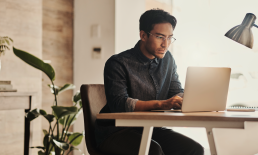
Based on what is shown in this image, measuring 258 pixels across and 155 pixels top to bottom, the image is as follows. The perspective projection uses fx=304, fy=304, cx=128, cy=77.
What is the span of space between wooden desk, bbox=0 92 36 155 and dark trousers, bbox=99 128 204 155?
2.72 ft

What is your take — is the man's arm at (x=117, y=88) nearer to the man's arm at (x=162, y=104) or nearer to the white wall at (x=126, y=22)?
→ the man's arm at (x=162, y=104)

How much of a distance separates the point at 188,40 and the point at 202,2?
412 mm

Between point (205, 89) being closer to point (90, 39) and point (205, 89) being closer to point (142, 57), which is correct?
point (142, 57)

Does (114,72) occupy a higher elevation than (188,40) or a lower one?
lower

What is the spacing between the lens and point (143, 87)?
1625mm

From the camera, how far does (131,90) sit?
162 cm

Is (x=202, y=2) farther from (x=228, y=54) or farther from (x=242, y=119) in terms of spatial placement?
(x=242, y=119)

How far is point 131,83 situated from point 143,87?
7 centimetres

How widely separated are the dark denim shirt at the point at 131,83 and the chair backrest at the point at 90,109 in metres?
0.06

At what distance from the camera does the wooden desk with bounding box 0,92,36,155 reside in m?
2.03

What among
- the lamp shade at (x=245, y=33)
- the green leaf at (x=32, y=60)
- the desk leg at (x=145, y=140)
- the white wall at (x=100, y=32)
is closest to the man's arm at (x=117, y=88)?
the desk leg at (x=145, y=140)

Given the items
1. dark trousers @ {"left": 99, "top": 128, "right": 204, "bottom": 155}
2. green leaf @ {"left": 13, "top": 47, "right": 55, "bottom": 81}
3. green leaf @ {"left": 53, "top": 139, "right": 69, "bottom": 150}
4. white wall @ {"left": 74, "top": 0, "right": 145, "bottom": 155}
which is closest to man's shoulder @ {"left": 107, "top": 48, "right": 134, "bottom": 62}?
dark trousers @ {"left": 99, "top": 128, "right": 204, "bottom": 155}

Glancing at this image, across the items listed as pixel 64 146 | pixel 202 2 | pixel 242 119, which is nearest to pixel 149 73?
pixel 242 119

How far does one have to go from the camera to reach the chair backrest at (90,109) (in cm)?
164
